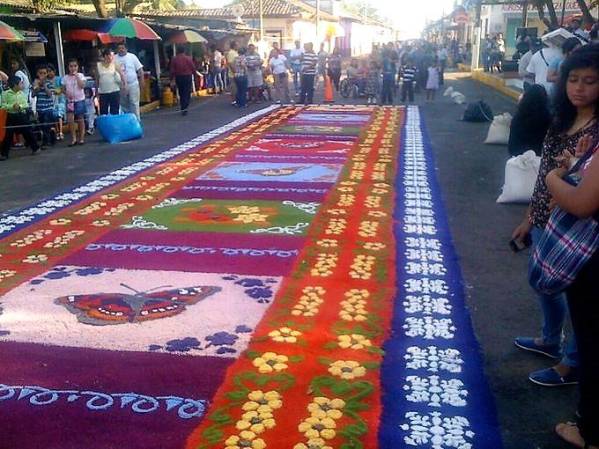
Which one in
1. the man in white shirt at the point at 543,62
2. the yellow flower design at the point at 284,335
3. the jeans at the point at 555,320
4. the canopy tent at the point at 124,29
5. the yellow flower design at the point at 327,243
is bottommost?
the yellow flower design at the point at 284,335

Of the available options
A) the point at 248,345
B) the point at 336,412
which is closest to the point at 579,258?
the point at 336,412

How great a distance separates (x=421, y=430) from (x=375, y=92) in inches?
682

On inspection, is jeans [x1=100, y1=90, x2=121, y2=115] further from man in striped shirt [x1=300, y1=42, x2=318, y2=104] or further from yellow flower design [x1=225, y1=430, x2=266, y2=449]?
yellow flower design [x1=225, y1=430, x2=266, y2=449]

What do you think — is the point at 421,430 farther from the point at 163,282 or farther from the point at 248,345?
the point at 163,282

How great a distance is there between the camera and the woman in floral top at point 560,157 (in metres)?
2.86

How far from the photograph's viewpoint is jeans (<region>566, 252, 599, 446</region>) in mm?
2576

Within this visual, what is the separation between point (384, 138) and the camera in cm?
1189

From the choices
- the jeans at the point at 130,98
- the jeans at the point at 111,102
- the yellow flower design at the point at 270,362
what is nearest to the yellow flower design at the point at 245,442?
the yellow flower design at the point at 270,362

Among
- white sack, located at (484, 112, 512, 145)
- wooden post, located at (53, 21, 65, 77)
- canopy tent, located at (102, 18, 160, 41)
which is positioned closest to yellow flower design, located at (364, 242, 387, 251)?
white sack, located at (484, 112, 512, 145)

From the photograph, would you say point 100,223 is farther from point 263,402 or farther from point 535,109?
point 535,109

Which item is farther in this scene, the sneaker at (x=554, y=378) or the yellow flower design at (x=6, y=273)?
the yellow flower design at (x=6, y=273)

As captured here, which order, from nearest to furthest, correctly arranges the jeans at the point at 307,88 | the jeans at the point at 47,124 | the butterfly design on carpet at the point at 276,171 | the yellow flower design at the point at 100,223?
1. the yellow flower design at the point at 100,223
2. the butterfly design on carpet at the point at 276,171
3. the jeans at the point at 47,124
4. the jeans at the point at 307,88

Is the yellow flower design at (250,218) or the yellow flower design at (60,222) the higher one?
the yellow flower design at (60,222)

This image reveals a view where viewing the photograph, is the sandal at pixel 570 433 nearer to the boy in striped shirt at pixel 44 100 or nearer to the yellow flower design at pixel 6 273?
the yellow flower design at pixel 6 273
